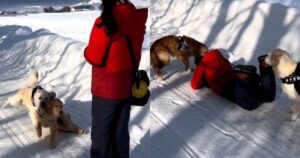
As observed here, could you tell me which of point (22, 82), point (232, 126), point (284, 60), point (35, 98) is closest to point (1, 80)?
point (22, 82)

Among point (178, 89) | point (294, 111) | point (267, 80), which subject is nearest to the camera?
point (294, 111)

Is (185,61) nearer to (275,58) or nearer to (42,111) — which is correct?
(275,58)

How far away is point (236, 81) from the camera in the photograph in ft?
17.1

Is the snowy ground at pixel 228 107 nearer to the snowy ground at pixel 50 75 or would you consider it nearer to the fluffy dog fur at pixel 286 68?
the fluffy dog fur at pixel 286 68

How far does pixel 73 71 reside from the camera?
23.0ft

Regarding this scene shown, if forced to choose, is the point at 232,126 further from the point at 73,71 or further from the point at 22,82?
the point at 22,82

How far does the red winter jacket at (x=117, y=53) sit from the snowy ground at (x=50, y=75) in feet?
3.31

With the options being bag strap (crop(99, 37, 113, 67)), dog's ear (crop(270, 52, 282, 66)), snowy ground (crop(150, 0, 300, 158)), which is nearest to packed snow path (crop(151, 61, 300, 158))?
snowy ground (crop(150, 0, 300, 158))

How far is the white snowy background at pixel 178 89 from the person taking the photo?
166 inches

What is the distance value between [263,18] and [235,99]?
9.44 feet

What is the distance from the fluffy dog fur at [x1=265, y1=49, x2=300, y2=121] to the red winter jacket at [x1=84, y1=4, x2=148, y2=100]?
1936 millimetres

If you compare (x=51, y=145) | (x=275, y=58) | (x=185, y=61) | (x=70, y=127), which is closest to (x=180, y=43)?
(x=185, y=61)

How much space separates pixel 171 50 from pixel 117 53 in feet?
9.96

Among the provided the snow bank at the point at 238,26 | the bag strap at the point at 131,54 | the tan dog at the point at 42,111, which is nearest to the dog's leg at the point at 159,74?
the snow bank at the point at 238,26
